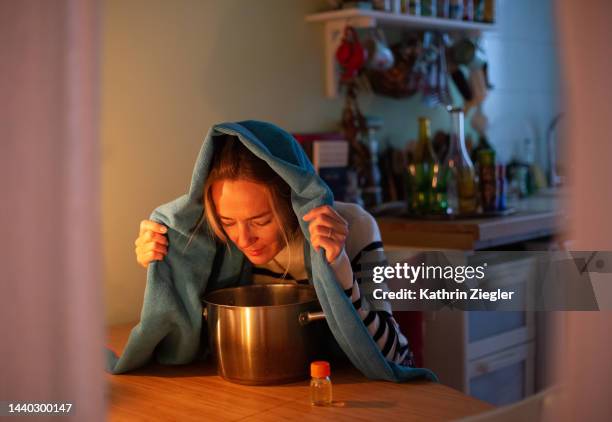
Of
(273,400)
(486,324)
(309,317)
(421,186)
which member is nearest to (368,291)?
(309,317)

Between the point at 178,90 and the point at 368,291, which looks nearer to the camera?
the point at 368,291

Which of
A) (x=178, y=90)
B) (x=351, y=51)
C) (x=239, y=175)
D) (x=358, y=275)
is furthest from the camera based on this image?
(x=351, y=51)

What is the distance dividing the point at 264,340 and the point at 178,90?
0.91 m

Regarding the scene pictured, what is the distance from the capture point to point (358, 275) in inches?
57.6

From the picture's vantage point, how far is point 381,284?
1524 mm

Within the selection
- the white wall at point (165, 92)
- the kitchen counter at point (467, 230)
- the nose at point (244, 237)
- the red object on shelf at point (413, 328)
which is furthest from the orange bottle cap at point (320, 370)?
the kitchen counter at point (467, 230)

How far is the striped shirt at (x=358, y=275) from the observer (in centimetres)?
135

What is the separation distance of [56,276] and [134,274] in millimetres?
1047

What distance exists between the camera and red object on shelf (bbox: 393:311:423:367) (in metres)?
1.78

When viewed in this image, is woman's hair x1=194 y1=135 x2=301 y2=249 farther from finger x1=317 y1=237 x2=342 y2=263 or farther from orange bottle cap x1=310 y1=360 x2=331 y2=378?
orange bottle cap x1=310 y1=360 x2=331 y2=378

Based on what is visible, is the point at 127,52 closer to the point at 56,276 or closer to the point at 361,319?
the point at 361,319

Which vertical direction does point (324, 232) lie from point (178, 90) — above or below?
below

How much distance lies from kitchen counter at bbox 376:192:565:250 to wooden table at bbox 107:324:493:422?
95cm

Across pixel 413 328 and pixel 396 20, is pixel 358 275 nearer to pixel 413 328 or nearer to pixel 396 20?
pixel 413 328
